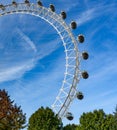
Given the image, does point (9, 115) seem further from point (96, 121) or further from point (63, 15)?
point (63, 15)

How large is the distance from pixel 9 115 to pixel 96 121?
16.6 meters

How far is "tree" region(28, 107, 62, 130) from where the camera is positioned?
60272 millimetres

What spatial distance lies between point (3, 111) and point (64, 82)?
523 inches

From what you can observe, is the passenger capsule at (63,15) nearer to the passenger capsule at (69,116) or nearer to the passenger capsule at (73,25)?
the passenger capsule at (73,25)

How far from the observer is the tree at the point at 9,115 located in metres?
→ 65.3

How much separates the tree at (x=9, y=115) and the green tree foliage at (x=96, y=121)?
38.2ft

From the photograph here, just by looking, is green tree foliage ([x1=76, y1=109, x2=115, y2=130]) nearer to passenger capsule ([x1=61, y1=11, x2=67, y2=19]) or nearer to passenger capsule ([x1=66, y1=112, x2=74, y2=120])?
passenger capsule ([x1=66, y1=112, x2=74, y2=120])

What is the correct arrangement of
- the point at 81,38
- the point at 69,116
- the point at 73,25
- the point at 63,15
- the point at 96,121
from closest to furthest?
the point at 96,121
the point at 69,116
the point at 81,38
the point at 73,25
the point at 63,15

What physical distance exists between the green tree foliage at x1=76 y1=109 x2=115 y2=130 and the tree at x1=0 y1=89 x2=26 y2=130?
458 inches

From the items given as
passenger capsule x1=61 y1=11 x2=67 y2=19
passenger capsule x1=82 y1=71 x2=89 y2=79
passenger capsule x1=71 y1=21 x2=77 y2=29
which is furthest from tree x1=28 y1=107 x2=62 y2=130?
passenger capsule x1=61 y1=11 x2=67 y2=19

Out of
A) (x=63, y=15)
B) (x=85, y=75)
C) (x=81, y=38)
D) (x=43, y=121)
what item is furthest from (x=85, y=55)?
(x=43, y=121)

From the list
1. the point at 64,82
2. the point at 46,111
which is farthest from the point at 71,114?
the point at 46,111

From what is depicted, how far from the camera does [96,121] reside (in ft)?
194

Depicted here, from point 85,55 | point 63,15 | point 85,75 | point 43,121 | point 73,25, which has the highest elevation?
point 63,15
